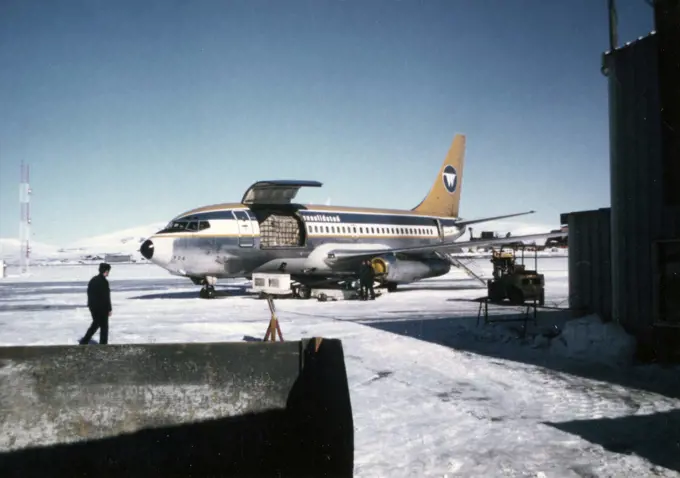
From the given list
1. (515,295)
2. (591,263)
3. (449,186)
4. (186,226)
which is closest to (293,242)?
(186,226)

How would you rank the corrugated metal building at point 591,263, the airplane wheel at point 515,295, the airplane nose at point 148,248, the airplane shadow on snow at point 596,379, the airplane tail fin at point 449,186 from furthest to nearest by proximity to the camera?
the airplane tail fin at point 449,186
the airplane nose at point 148,248
the airplane wheel at point 515,295
the corrugated metal building at point 591,263
the airplane shadow on snow at point 596,379

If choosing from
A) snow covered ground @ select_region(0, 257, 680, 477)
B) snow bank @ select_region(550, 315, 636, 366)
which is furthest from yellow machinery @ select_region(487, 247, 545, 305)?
snow bank @ select_region(550, 315, 636, 366)

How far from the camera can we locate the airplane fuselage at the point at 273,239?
2173 cm

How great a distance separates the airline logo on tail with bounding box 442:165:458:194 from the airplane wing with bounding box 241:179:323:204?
41.4ft

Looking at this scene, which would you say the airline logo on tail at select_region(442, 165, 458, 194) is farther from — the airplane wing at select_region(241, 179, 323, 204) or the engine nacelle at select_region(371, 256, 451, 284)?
the airplane wing at select_region(241, 179, 323, 204)

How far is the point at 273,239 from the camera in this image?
80.8 ft

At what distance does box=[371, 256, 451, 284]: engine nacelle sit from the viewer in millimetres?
24625

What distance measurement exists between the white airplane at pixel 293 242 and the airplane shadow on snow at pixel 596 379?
7.50 m

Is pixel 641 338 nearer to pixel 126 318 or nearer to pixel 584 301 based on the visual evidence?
pixel 584 301

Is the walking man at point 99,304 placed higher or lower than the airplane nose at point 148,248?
lower

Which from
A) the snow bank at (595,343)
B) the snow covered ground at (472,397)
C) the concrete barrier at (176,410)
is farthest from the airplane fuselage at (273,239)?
the concrete barrier at (176,410)

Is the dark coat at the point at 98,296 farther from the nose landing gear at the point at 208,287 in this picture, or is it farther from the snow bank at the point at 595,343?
the nose landing gear at the point at 208,287

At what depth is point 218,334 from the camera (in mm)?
13023

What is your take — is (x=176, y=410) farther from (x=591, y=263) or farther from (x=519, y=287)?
(x=519, y=287)
